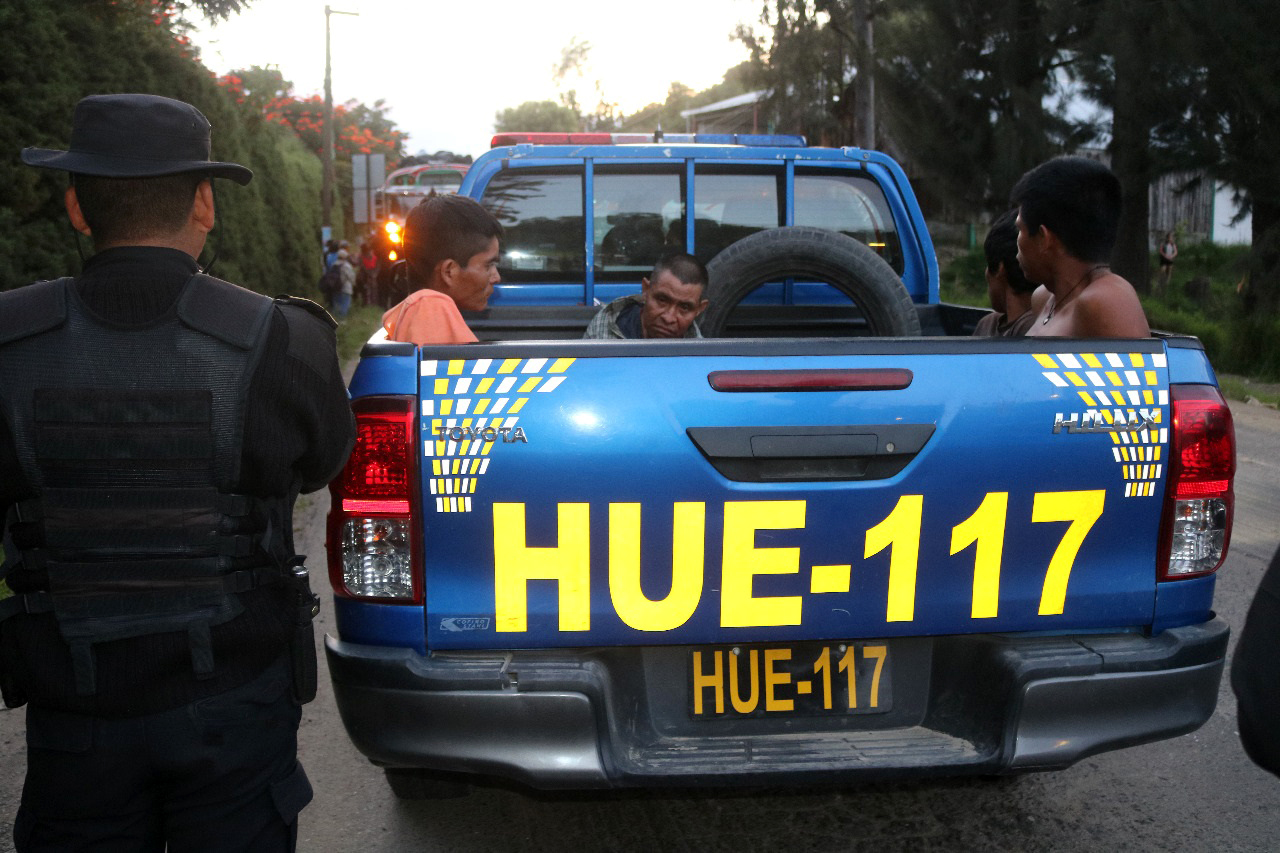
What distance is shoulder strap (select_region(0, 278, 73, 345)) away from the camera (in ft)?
6.57

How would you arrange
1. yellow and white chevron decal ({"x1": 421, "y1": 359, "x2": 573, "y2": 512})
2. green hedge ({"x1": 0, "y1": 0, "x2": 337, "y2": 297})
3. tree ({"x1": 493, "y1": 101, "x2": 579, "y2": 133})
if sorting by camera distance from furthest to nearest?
1. tree ({"x1": 493, "y1": 101, "x2": 579, "y2": 133})
2. green hedge ({"x1": 0, "y1": 0, "x2": 337, "y2": 297})
3. yellow and white chevron decal ({"x1": 421, "y1": 359, "x2": 573, "y2": 512})

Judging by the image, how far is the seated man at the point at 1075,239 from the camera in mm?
3447

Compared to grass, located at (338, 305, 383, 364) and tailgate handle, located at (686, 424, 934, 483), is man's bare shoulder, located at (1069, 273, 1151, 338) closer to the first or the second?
tailgate handle, located at (686, 424, 934, 483)

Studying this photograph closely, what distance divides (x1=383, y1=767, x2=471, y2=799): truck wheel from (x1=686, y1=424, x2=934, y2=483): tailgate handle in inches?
48.1

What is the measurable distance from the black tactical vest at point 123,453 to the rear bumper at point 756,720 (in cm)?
77

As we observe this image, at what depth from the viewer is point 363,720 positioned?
2.77 meters

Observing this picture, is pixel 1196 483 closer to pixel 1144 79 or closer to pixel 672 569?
pixel 672 569

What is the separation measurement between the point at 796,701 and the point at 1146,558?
917 millimetres

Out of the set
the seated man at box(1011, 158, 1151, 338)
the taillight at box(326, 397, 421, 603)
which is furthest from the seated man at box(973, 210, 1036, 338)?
the taillight at box(326, 397, 421, 603)

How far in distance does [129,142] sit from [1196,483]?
2460 millimetres

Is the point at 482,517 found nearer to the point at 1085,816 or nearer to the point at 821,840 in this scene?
the point at 821,840

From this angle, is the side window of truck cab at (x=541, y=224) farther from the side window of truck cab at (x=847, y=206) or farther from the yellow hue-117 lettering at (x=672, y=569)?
the yellow hue-117 lettering at (x=672, y=569)

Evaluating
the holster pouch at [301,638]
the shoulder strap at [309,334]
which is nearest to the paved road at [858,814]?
the holster pouch at [301,638]

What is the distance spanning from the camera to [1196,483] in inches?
113
